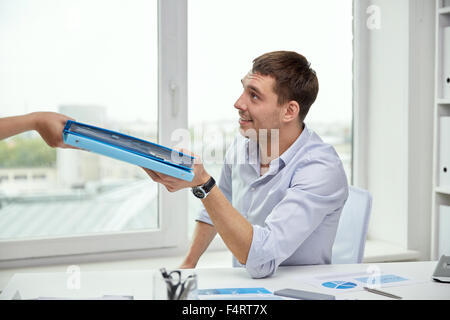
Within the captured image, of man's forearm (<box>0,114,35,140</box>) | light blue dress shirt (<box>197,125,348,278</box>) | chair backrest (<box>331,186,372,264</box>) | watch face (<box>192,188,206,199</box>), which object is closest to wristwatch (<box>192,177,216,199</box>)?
watch face (<box>192,188,206,199</box>)

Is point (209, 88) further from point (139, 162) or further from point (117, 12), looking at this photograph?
point (139, 162)

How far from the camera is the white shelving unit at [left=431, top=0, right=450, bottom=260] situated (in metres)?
2.42

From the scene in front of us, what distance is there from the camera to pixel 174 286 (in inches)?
41.3

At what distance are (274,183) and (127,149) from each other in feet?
1.97

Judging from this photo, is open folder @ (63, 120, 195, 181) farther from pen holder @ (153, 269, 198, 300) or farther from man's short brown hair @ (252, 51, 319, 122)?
man's short brown hair @ (252, 51, 319, 122)

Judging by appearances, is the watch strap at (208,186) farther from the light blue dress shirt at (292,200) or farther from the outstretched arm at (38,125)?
the outstretched arm at (38,125)

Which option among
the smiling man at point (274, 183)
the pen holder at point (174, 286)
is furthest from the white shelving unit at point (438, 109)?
the pen holder at point (174, 286)

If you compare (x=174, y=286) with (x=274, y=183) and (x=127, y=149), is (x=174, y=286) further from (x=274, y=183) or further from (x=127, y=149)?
(x=274, y=183)

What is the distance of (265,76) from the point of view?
170 centimetres

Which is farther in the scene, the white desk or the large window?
the large window

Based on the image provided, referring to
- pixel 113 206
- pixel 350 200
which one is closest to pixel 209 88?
pixel 113 206

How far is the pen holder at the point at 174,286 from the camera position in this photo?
3.44ft

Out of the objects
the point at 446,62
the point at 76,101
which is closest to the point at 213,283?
the point at 76,101

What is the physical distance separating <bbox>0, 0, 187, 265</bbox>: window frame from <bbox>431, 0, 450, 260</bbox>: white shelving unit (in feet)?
3.92
